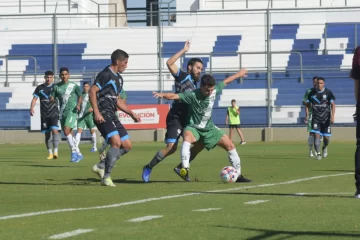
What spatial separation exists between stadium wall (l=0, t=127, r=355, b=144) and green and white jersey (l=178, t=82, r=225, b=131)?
24.7 meters

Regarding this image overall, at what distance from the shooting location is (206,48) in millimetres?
45438

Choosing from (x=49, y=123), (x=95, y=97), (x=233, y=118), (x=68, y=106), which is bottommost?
(x=233, y=118)

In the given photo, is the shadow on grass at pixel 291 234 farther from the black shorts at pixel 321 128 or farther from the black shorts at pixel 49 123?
the black shorts at pixel 321 128

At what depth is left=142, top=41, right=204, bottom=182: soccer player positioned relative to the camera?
1464cm

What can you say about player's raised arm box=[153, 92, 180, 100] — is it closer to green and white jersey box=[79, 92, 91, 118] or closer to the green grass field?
the green grass field

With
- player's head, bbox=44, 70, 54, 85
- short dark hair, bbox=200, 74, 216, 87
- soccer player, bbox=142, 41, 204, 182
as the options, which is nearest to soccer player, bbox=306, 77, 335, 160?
player's head, bbox=44, 70, 54, 85

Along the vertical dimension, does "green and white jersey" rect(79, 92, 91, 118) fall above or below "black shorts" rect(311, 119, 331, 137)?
above

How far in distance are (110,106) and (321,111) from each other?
1122 cm

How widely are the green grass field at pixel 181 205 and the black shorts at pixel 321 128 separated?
6326mm

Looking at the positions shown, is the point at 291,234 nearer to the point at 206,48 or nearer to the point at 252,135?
the point at 252,135

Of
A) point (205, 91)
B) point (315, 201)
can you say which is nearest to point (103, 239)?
point (315, 201)

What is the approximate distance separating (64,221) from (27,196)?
3434 millimetres

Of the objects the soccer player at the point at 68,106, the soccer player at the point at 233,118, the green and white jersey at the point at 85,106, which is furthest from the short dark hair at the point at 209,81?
the soccer player at the point at 233,118

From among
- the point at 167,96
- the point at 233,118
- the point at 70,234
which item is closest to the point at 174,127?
the point at 167,96
